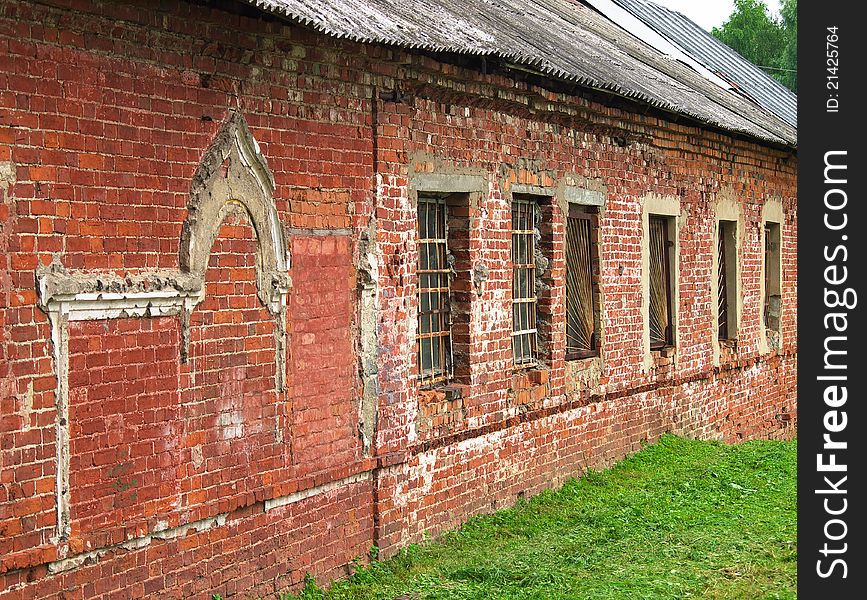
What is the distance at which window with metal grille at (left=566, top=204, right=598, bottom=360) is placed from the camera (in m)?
11.3

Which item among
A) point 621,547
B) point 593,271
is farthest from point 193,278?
point 593,271

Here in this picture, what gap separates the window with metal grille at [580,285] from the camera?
37.1 ft

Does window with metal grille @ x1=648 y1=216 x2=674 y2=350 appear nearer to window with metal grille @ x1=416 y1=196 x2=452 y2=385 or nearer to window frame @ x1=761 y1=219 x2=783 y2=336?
window frame @ x1=761 y1=219 x2=783 y2=336

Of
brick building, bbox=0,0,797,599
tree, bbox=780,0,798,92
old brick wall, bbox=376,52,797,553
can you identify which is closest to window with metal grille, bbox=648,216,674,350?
old brick wall, bbox=376,52,797,553

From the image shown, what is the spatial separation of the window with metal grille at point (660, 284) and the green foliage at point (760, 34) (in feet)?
136

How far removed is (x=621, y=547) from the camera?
27.9 ft

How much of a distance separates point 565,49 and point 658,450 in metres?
4.31

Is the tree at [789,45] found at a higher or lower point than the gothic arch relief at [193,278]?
higher

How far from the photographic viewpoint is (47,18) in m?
5.43

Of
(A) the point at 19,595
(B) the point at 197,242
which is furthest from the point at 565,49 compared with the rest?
(A) the point at 19,595

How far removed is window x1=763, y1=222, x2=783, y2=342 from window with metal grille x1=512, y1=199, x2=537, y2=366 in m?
7.25

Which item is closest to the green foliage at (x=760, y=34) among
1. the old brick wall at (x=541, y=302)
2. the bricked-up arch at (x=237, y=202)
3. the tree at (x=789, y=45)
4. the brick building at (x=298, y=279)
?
the tree at (x=789, y=45)

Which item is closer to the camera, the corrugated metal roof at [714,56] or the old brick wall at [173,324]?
the old brick wall at [173,324]

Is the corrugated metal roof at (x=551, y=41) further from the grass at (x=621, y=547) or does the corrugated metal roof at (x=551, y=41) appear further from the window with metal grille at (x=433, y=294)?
the grass at (x=621, y=547)
